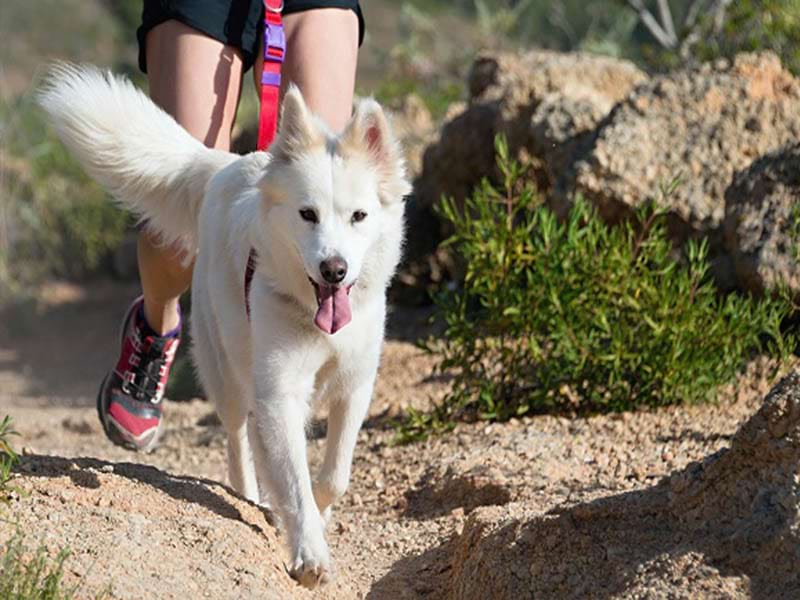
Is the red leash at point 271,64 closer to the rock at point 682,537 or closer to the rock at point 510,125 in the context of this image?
the rock at point 682,537

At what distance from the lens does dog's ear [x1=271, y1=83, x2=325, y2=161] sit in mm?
3773

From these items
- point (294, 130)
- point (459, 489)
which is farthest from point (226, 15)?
point (459, 489)

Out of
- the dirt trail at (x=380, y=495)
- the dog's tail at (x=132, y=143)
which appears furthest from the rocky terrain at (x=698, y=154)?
the dog's tail at (x=132, y=143)

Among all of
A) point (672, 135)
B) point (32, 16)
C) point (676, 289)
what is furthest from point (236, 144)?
point (32, 16)

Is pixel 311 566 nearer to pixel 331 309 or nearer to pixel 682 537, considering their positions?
pixel 331 309

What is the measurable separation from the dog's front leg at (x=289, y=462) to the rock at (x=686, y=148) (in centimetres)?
263

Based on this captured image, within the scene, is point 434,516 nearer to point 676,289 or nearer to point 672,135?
point 676,289

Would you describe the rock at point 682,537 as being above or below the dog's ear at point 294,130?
below

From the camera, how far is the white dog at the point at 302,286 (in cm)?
369

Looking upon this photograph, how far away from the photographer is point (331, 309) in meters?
3.70

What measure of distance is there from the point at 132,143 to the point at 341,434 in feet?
4.02

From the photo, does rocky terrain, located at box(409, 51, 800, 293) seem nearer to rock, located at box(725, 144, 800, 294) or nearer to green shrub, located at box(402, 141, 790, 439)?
rock, located at box(725, 144, 800, 294)

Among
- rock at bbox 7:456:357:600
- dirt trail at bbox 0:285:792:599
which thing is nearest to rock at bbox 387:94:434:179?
dirt trail at bbox 0:285:792:599

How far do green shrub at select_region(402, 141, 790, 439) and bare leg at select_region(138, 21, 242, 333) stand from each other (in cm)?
103
